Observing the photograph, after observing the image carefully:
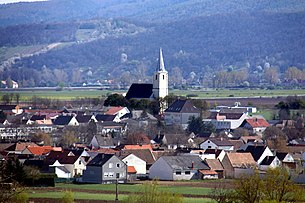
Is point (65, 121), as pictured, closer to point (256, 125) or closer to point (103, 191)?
point (256, 125)

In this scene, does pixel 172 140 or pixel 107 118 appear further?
pixel 107 118

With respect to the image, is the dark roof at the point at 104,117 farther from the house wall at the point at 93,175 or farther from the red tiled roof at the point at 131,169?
the house wall at the point at 93,175

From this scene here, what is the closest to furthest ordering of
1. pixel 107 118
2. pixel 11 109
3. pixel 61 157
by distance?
pixel 61 157 < pixel 107 118 < pixel 11 109

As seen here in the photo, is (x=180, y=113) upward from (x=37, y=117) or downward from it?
upward

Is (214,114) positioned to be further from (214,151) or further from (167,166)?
(167,166)

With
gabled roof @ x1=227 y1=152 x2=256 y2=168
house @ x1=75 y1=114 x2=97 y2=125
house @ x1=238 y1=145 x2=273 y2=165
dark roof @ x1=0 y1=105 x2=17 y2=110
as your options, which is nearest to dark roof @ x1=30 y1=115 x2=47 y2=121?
house @ x1=75 y1=114 x2=97 y2=125

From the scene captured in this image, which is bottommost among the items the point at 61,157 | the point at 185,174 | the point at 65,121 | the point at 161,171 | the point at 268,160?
the point at 185,174

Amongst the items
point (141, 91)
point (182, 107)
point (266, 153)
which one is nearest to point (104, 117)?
point (182, 107)

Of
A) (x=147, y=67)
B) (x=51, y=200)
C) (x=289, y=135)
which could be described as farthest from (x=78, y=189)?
(x=147, y=67)
